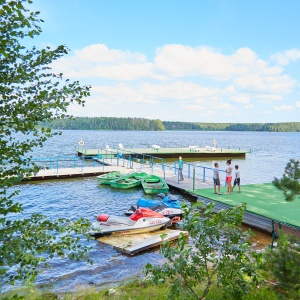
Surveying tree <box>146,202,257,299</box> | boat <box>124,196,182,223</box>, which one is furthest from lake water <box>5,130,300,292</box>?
tree <box>146,202,257,299</box>

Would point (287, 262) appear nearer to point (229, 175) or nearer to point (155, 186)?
point (229, 175)

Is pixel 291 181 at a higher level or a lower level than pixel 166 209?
higher

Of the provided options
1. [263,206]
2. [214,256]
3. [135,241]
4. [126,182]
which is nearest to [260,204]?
[263,206]

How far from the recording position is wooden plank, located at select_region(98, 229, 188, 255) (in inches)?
456

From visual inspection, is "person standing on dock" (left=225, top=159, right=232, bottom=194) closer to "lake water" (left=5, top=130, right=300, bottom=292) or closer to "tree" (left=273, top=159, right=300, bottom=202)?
"lake water" (left=5, top=130, right=300, bottom=292)

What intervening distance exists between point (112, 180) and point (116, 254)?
13.0 meters

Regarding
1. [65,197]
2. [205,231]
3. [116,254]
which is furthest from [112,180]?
[205,231]

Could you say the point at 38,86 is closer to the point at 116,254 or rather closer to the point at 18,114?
the point at 18,114

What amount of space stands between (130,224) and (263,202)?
6.62 m

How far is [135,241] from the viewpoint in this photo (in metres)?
12.4

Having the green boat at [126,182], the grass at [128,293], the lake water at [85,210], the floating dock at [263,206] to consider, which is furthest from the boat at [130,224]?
the green boat at [126,182]

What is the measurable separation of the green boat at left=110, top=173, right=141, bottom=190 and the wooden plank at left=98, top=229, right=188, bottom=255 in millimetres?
9762

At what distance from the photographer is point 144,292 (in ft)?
24.7

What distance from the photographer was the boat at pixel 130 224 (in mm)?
13242
